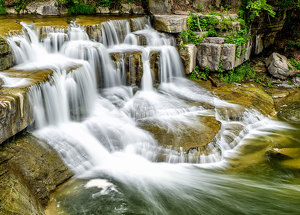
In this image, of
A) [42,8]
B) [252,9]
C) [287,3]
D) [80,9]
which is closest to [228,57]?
[252,9]

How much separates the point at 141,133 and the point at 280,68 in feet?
25.9

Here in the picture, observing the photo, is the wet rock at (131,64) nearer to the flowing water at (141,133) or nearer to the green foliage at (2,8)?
the flowing water at (141,133)

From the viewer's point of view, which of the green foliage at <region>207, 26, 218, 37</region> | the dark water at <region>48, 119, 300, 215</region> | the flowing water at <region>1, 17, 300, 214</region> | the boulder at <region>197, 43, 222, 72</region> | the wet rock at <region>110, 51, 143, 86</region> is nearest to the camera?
the dark water at <region>48, 119, 300, 215</region>

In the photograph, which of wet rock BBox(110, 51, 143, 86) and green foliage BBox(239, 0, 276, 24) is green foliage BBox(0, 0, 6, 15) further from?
green foliage BBox(239, 0, 276, 24)

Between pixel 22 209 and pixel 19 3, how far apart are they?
447 inches

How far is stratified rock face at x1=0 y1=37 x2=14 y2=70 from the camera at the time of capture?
6906 mm

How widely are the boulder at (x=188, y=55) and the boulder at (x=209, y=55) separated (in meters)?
0.31

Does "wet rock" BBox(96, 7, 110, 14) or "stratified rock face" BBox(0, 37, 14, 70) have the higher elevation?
"wet rock" BBox(96, 7, 110, 14)

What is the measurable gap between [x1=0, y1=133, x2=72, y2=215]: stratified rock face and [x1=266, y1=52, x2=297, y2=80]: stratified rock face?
978 cm

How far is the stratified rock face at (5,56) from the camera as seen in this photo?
272 inches

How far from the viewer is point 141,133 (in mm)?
7016

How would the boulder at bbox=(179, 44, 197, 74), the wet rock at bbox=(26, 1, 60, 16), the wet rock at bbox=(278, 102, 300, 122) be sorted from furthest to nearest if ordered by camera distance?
1. the wet rock at bbox=(26, 1, 60, 16)
2. the boulder at bbox=(179, 44, 197, 74)
3. the wet rock at bbox=(278, 102, 300, 122)

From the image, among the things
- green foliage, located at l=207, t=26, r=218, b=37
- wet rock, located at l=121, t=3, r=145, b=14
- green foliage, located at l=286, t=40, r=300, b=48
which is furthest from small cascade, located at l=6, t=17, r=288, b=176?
green foliage, located at l=286, t=40, r=300, b=48

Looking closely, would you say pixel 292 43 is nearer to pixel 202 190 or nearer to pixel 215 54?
pixel 215 54
